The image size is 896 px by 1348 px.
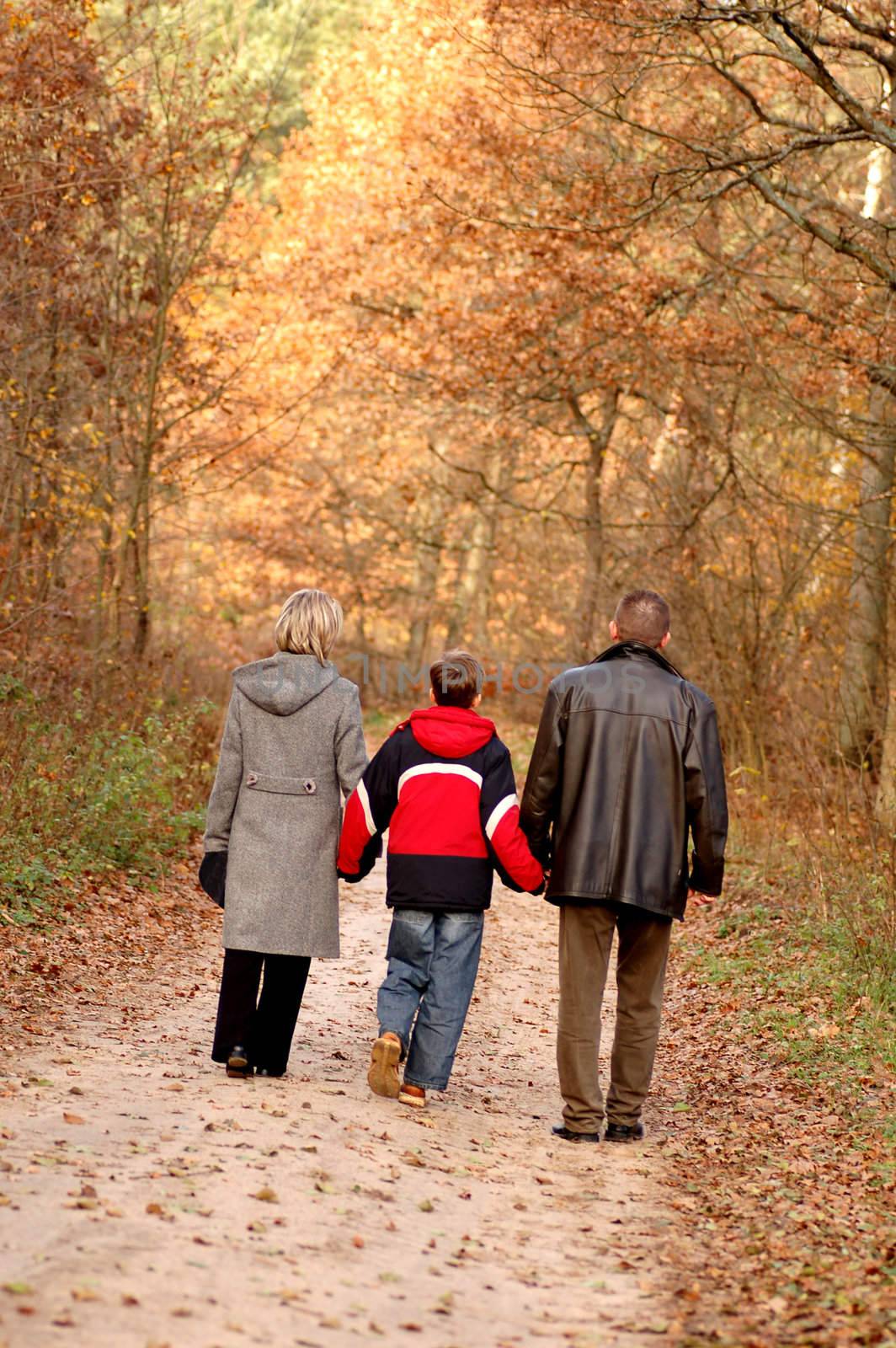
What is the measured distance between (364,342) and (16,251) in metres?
11.3

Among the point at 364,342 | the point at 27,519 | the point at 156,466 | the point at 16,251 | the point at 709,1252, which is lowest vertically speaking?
the point at 709,1252

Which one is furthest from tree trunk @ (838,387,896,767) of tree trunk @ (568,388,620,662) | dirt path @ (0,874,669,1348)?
dirt path @ (0,874,669,1348)

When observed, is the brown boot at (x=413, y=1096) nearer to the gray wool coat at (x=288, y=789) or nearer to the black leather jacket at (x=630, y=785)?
the gray wool coat at (x=288, y=789)

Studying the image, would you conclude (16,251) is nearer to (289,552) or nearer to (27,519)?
(27,519)

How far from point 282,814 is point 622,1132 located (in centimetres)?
195

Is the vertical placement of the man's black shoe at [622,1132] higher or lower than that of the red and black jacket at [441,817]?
lower

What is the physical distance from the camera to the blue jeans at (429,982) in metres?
6.21

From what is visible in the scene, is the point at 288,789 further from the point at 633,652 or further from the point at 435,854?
the point at 633,652

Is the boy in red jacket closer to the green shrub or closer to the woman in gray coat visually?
the woman in gray coat

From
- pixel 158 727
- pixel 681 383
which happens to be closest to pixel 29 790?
pixel 158 727

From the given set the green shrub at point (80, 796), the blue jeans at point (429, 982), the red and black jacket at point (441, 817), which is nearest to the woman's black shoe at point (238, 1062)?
the blue jeans at point (429, 982)

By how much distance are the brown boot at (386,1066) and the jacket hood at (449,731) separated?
1.19 meters

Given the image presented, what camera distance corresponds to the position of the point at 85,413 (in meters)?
15.3

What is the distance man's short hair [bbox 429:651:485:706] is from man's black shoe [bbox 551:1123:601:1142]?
5.95ft
